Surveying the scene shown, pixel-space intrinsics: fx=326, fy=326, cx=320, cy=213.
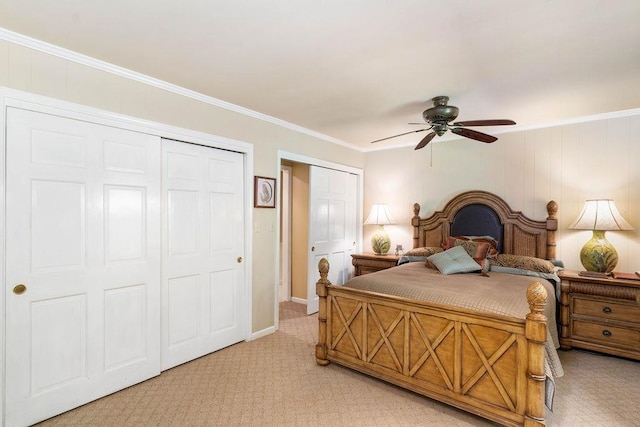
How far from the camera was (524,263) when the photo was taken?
3465 mm

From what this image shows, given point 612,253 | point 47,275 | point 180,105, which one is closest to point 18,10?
point 180,105

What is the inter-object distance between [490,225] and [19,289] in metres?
4.56

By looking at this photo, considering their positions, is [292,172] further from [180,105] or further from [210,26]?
[210,26]

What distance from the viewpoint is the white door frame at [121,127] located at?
6.63 ft

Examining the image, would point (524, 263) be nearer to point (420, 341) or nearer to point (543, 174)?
point (543, 174)

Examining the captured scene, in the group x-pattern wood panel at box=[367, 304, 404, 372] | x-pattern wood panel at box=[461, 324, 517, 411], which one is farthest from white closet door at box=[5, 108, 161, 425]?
x-pattern wood panel at box=[461, 324, 517, 411]

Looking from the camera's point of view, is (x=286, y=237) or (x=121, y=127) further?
(x=286, y=237)

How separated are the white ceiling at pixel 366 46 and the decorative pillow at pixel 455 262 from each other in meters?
1.53

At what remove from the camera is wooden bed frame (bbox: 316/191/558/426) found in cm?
195

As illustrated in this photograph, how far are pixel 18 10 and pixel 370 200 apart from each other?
4460 millimetres

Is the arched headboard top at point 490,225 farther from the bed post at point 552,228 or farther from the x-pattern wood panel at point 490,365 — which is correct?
the x-pattern wood panel at point 490,365

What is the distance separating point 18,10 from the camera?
1802 millimetres

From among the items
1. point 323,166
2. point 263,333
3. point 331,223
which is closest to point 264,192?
point 323,166

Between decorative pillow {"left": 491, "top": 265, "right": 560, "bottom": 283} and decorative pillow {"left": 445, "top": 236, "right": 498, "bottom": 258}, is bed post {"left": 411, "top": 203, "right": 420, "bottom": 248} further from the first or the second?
decorative pillow {"left": 491, "top": 265, "right": 560, "bottom": 283}
